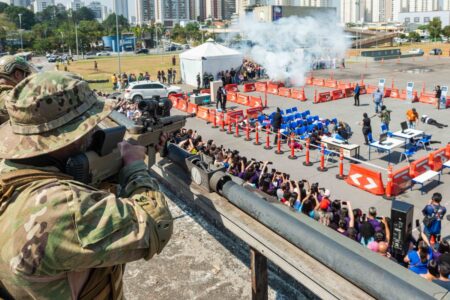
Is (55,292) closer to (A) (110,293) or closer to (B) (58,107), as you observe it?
(A) (110,293)

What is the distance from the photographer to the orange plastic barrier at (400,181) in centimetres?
1231

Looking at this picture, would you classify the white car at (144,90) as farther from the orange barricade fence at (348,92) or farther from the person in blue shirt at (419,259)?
the person in blue shirt at (419,259)

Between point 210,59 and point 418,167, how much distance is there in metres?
23.3

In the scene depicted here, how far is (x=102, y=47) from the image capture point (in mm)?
112375

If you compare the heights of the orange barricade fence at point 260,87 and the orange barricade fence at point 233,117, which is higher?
the orange barricade fence at point 260,87

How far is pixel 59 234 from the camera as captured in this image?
155 centimetres

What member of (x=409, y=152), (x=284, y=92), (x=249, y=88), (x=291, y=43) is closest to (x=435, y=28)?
(x=291, y=43)

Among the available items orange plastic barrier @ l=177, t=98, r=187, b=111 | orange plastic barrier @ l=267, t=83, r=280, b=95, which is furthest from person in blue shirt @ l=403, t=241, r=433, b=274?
orange plastic barrier @ l=267, t=83, r=280, b=95

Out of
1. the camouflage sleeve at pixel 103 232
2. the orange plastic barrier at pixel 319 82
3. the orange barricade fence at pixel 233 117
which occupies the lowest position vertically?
the orange barricade fence at pixel 233 117

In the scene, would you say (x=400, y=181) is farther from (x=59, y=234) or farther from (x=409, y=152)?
(x=59, y=234)

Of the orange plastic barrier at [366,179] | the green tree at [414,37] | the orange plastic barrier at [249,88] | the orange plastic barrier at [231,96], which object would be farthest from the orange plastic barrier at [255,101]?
the green tree at [414,37]

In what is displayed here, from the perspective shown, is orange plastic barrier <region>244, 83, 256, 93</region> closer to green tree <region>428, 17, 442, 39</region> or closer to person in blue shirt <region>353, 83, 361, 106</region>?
person in blue shirt <region>353, 83, 361, 106</region>

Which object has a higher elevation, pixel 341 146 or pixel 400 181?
pixel 341 146

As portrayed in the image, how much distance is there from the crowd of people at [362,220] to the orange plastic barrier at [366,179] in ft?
9.41
